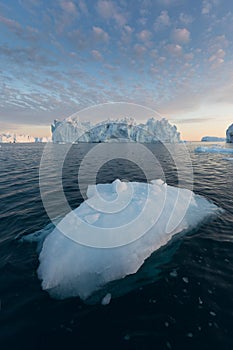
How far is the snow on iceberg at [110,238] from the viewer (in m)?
3.69

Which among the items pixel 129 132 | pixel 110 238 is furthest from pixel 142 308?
pixel 129 132

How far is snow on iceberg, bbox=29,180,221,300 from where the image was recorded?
12.1 feet

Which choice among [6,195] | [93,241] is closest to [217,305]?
[93,241]

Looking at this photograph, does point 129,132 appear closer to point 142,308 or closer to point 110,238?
point 110,238

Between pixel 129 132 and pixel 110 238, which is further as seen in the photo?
pixel 129 132

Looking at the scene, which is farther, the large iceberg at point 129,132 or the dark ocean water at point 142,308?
the large iceberg at point 129,132

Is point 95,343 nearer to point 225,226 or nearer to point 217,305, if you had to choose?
point 217,305

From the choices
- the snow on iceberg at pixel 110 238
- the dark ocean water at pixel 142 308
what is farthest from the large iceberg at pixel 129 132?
the dark ocean water at pixel 142 308

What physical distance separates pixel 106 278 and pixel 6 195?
29.6 ft

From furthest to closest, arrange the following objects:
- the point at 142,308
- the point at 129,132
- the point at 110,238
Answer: the point at 129,132, the point at 110,238, the point at 142,308

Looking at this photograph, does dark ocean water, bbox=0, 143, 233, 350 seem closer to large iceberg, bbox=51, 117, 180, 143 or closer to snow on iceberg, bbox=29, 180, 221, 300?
snow on iceberg, bbox=29, 180, 221, 300

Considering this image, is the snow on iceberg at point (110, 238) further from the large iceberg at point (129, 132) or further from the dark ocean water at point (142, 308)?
the large iceberg at point (129, 132)

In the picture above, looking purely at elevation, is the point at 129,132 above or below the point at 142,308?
above

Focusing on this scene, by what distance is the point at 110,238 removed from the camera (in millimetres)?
4551
